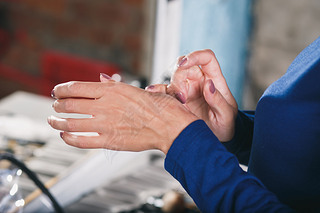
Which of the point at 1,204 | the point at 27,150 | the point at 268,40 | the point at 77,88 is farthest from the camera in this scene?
the point at 268,40

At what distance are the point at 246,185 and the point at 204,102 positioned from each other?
0.49 ft

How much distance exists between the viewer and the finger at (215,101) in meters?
0.44

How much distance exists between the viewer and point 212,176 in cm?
36

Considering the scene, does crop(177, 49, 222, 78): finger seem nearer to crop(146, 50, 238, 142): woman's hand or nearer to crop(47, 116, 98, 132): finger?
crop(146, 50, 238, 142): woman's hand

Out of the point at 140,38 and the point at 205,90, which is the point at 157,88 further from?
the point at 140,38

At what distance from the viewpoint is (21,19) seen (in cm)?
247

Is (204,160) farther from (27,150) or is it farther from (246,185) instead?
(27,150)

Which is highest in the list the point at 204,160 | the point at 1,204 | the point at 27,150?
the point at 204,160

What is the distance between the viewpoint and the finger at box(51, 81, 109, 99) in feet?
1.16

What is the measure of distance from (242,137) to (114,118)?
217 millimetres

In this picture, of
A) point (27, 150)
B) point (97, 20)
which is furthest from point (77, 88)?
point (97, 20)

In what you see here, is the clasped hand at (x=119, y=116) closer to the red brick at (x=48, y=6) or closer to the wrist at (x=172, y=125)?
the wrist at (x=172, y=125)

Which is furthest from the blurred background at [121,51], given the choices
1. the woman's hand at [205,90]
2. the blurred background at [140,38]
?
the woman's hand at [205,90]

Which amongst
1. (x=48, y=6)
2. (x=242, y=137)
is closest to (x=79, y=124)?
(x=242, y=137)
